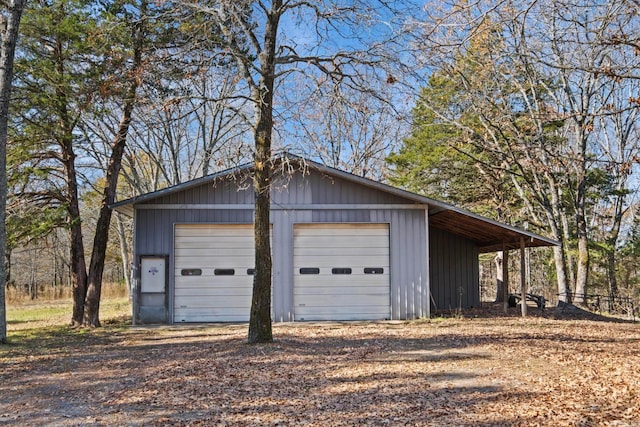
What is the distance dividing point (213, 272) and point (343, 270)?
308 centimetres

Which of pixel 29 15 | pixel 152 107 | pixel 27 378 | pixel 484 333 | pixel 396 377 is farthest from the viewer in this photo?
pixel 29 15

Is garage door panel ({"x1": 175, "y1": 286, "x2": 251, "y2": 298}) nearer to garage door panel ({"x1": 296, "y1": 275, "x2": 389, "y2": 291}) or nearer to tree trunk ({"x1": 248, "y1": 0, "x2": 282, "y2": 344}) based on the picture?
garage door panel ({"x1": 296, "y1": 275, "x2": 389, "y2": 291})

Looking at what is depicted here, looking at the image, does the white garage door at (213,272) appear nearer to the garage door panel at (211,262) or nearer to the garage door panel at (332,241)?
the garage door panel at (211,262)

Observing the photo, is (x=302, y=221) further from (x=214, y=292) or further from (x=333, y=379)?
(x=333, y=379)


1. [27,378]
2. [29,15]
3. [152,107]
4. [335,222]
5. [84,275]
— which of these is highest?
[29,15]

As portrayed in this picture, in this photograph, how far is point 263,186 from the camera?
8617mm

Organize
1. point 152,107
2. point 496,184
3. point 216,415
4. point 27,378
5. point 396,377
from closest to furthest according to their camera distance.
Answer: point 216,415 < point 396,377 < point 27,378 < point 152,107 < point 496,184

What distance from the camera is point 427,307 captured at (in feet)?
41.9

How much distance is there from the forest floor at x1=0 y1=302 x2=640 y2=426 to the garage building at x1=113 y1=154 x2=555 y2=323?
2.19 meters

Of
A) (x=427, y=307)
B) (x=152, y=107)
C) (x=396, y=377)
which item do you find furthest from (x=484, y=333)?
(x=152, y=107)

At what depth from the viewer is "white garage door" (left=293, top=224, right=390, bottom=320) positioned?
12.8 metres

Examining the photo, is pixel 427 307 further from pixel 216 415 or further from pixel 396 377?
pixel 216 415

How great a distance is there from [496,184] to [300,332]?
11786mm

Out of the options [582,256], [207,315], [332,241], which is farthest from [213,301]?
[582,256]
